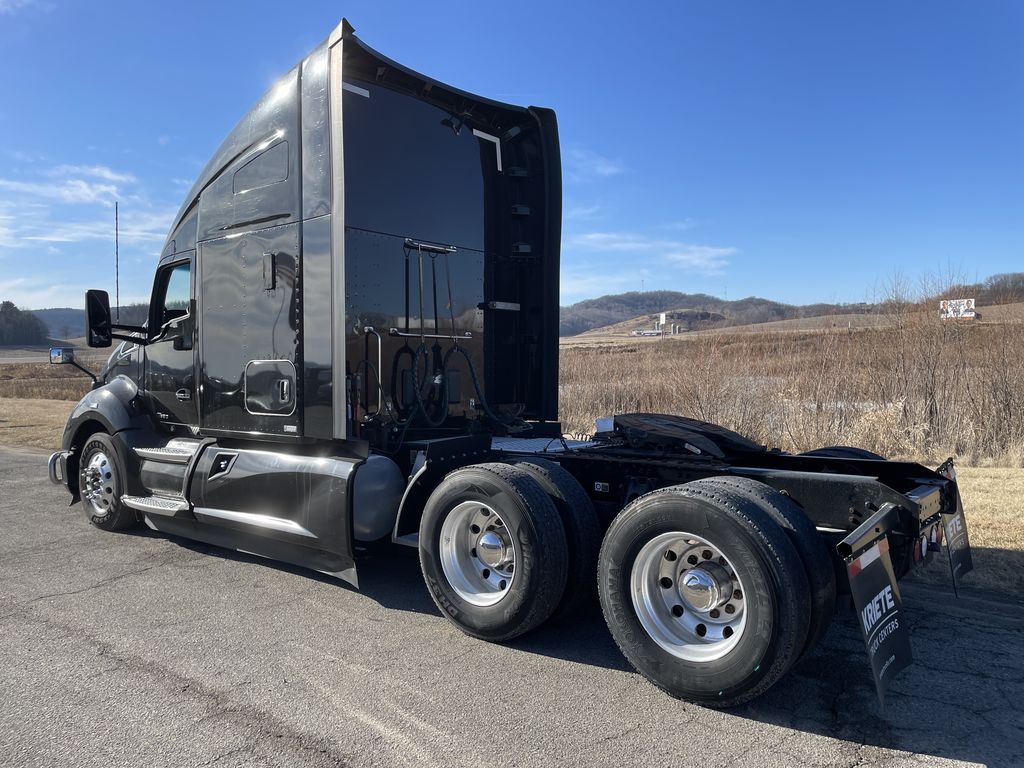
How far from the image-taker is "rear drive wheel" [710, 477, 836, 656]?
3.26 meters

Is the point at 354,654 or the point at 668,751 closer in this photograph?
the point at 668,751

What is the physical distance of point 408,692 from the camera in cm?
357

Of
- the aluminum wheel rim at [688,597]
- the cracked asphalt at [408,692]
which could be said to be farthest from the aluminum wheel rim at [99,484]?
the aluminum wheel rim at [688,597]

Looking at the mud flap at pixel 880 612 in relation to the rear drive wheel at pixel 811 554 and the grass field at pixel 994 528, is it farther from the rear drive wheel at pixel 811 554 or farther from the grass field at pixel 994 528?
the grass field at pixel 994 528

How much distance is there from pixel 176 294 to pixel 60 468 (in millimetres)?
2327

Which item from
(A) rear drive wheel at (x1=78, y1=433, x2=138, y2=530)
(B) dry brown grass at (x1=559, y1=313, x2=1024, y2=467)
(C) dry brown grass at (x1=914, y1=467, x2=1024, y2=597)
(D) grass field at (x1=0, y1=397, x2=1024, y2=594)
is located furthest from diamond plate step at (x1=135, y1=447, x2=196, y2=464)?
(B) dry brown grass at (x1=559, y1=313, x2=1024, y2=467)

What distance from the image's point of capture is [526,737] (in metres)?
3.14

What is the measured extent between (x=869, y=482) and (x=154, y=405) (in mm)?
6117

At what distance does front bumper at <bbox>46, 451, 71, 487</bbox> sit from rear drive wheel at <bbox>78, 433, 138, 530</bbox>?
6.7 inches

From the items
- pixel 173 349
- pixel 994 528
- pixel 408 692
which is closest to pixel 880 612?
pixel 408 692

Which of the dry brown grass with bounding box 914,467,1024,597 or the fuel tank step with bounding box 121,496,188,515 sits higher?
the fuel tank step with bounding box 121,496,188,515

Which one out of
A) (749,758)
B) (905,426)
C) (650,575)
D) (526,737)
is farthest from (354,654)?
(905,426)

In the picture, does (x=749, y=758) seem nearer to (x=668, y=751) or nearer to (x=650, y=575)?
(x=668, y=751)

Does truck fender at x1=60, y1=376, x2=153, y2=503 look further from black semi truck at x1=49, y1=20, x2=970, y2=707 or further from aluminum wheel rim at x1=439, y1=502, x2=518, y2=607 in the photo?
aluminum wheel rim at x1=439, y1=502, x2=518, y2=607
